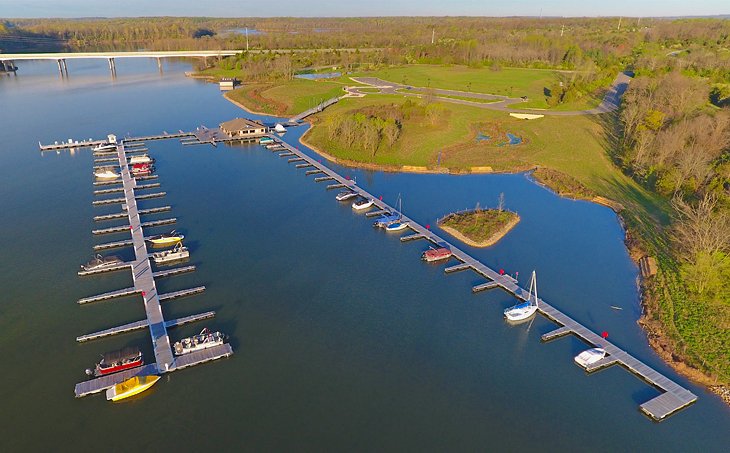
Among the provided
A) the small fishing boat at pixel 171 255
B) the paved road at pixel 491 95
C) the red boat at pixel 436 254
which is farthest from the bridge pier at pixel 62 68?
the red boat at pixel 436 254

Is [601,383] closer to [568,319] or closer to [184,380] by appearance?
[568,319]

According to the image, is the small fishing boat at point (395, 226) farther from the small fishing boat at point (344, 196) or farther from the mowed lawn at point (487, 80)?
the mowed lawn at point (487, 80)

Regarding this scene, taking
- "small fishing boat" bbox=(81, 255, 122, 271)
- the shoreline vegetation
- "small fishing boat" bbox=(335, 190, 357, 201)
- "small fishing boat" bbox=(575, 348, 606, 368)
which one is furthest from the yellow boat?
the shoreline vegetation

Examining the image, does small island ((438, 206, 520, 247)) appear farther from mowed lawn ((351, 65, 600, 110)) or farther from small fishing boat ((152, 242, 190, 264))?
mowed lawn ((351, 65, 600, 110))

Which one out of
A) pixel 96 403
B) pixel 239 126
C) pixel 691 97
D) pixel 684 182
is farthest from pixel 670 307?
pixel 239 126

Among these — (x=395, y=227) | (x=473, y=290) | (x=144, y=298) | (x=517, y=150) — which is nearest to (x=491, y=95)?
(x=517, y=150)

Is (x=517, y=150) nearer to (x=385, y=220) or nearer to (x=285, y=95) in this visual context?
(x=385, y=220)
